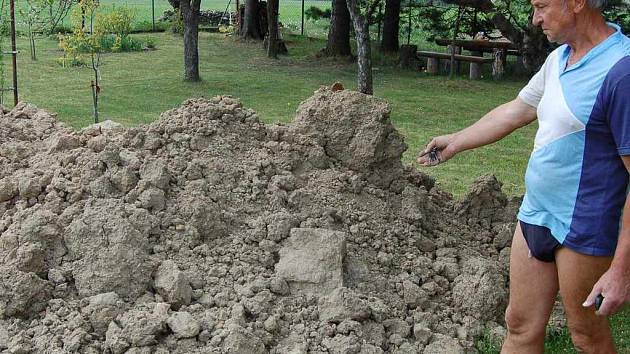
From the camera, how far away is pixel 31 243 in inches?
150

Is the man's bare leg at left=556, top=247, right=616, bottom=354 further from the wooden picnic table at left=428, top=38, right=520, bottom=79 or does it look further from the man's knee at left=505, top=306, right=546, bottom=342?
the wooden picnic table at left=428, top=38, right=520, bottom=79

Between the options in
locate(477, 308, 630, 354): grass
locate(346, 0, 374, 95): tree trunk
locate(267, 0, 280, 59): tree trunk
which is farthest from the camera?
locate(267, 0, 280, 59): tree trunk

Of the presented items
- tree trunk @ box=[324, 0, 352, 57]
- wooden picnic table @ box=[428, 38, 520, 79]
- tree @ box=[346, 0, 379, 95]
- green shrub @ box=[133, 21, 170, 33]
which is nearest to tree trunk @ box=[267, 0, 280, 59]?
tree trunk @ box=[324, 0, 352, 57]

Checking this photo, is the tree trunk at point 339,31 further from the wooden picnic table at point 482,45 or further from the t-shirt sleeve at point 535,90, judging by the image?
the t-shirt sleeve at point 535,90

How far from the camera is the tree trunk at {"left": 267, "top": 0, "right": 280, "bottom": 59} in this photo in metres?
17.9

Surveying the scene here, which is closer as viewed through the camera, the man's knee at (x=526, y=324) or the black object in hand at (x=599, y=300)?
the black object in hand at (x=599, y=300)

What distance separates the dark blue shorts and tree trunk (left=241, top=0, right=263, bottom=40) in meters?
20.5

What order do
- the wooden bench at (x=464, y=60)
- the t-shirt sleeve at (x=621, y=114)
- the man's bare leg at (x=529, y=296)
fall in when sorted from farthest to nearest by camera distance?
the wooden bench at (x=464, y=60)
the man's bare leg at (x=529, y=296)
the t-shirt sleeve at (x=621, y=114)

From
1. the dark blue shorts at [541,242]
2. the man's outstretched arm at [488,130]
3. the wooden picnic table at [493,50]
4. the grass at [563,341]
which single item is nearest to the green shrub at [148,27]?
the wooden picnic table at [493,50]

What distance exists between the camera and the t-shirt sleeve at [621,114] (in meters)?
2.50

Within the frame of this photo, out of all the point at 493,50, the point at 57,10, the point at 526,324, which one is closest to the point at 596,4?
the point at 526,324

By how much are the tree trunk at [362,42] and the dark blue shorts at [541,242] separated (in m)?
8.24

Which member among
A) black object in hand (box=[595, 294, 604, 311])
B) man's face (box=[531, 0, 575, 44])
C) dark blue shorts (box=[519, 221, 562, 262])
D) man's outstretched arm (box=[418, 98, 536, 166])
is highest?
man's face (box=[531, 0, 575, 44])

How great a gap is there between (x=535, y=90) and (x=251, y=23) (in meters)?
20.5
